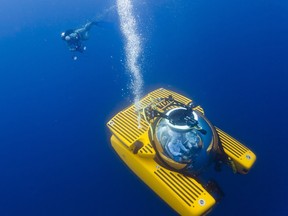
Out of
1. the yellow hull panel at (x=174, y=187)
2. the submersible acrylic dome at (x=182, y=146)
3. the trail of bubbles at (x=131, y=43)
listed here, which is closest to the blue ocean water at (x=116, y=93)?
the trail of bubbles at (x=131, y=43)

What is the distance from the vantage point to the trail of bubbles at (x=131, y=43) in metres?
6.63

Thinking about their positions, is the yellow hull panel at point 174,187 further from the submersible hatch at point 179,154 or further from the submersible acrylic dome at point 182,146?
the submersible acrylic dome at point 182,146

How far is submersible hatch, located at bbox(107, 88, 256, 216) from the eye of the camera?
398 centimetres

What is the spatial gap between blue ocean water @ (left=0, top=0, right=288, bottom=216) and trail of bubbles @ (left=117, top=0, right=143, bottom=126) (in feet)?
0.58

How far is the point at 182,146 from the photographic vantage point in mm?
4195

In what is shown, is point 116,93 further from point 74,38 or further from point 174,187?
point 174,187

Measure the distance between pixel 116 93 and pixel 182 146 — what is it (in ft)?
8.96

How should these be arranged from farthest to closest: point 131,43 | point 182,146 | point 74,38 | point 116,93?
point 131,43
point 74,38
point 116,93
point 182,146

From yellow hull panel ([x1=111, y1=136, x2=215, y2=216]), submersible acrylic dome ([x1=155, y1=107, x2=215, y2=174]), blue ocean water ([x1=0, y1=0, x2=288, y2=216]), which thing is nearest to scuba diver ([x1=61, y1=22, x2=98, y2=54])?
blue ocean water ([x1=0, y1=0, x2=288, y2=216])

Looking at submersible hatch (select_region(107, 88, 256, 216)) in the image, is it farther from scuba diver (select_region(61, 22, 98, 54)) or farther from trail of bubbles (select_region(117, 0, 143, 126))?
scuba diver (select_region(61, 22, 98, 54))

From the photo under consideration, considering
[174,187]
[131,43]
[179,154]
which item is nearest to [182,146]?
[179,154]

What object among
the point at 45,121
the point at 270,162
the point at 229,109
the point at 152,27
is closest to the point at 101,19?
the point at 152,27

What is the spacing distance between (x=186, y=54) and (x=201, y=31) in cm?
115

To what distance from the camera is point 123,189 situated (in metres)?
4.85
